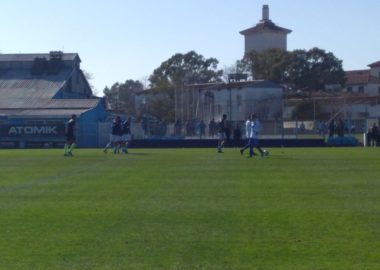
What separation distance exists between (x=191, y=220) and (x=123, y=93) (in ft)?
404

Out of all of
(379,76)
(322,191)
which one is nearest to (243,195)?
(322,191)

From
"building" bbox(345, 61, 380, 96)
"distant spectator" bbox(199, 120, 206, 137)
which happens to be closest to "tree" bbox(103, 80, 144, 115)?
"building" bbox(345, 61, 380, 96)

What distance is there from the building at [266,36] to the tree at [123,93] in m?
17.5

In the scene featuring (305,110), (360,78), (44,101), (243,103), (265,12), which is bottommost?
(305,110)

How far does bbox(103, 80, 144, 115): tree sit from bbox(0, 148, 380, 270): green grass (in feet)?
335

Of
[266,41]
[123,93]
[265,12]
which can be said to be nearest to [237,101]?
[266,41]

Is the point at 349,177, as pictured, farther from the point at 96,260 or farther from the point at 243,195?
the point at 96,260

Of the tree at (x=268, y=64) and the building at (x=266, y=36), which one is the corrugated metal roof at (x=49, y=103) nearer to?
the tree at (x=268, y=64)

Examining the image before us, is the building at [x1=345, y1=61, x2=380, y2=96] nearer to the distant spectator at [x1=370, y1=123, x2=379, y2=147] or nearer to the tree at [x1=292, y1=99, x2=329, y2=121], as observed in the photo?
the tree at [x1=292, y1=99, x2=329, y2=121]

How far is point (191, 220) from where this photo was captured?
1503 centimetres

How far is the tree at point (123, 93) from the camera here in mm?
128250

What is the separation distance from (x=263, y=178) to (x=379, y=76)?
4778 inches

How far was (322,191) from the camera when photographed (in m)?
19.9

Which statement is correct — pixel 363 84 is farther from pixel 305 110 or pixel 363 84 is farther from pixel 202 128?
pixel 202 128
